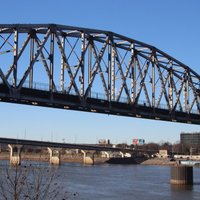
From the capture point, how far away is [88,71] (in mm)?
72812

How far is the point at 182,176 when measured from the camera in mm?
74625

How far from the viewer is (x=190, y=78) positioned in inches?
3994

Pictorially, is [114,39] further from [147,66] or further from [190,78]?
[190,78]

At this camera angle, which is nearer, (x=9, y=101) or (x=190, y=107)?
(x=9, y=101)

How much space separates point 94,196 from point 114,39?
110 ft

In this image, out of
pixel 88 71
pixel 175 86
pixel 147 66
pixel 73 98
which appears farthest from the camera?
pixel 175 86

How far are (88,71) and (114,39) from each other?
10.2m

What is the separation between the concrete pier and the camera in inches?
2918

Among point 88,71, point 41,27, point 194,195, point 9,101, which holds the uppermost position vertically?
point 41,27

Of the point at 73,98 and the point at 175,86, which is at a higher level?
the point at 175,86

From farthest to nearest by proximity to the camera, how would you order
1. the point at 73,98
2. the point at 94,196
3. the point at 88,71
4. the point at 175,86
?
the point at 175,86 → the point at 88,71 → the point at 73,98 → the point at 94,196

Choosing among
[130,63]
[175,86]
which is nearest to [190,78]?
[175,86]

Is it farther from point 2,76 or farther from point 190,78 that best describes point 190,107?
point 2,76

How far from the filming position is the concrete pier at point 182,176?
2918 inches
